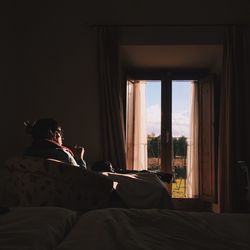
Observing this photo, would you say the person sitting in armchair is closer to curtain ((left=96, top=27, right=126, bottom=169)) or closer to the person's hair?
the person's hair

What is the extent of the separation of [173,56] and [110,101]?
1.07m

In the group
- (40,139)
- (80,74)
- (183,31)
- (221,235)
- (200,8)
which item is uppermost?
(200,8)

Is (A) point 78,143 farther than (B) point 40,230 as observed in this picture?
Yes

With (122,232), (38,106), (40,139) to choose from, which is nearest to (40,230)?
(122,232)

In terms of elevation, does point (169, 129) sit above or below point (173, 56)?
below

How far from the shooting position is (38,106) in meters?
4.34

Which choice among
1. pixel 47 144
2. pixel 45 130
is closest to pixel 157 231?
pixel 47 144

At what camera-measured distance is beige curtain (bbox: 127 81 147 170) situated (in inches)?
194

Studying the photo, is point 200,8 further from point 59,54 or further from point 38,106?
point 38,106

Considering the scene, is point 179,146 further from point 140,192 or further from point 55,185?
point 55,185

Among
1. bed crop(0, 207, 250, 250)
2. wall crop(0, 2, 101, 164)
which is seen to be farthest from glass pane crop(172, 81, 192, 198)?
bed crop(0, 207, 250, 250)

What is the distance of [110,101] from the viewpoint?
418 centimetres

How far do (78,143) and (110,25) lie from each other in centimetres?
141

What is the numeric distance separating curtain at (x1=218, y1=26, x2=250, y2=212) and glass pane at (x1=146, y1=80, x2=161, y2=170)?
1.06 m
